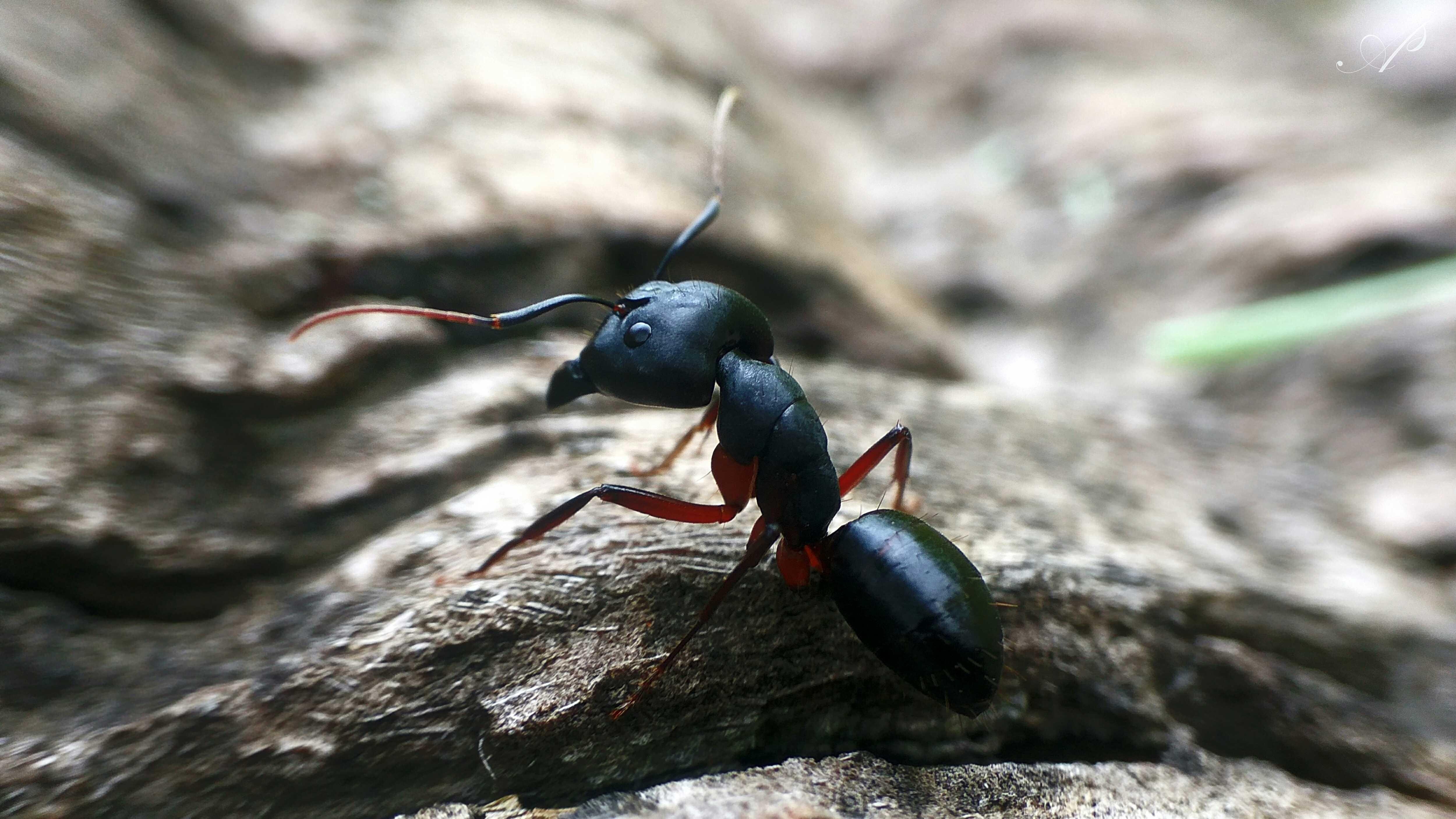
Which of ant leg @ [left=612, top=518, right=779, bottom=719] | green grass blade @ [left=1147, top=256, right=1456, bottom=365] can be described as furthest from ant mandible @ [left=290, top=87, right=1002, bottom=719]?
Answer: green grass blade @ [left=1147, top=256, right=1456, bottom=365]

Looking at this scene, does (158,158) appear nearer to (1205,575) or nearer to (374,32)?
(374,32)

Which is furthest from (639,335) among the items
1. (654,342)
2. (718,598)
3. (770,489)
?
(718,598)

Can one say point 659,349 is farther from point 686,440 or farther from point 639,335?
point 686,440

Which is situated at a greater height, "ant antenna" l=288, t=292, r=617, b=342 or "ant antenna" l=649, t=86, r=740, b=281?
"ant antenna" l=649, t=86, r=740, b=281

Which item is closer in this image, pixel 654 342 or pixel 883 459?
pixel 654 342

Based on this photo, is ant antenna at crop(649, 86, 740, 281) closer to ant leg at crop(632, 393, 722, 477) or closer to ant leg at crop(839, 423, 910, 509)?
ant leg at crop(632, 393, 722, 477)

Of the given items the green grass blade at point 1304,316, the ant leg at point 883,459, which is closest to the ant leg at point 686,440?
the ant leg at point 883,459
